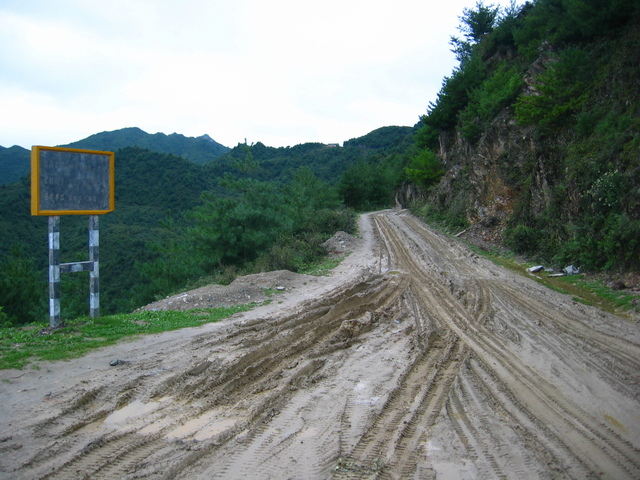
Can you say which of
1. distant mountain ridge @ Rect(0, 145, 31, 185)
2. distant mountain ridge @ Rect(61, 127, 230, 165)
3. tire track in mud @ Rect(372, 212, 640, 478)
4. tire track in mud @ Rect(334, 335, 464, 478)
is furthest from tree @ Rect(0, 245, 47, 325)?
distant mountain ridge @ Rect(61, 127, 230, 165)

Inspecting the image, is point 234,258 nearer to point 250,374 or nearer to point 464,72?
point 250,374

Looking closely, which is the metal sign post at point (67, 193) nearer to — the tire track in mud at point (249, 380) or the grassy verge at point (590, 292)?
the tire track in mud at point (249, 380)

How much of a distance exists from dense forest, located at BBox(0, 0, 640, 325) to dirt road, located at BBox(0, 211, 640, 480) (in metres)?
6.24

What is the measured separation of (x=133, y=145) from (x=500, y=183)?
88866 mm

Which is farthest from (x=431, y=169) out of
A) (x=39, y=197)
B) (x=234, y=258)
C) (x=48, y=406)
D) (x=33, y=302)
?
(x=48, y=406)

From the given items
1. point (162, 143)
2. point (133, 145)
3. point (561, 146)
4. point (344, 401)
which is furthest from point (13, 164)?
point (344, 401)

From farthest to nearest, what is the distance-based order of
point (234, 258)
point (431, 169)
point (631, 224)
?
point (431, 169) < point (234, 258) < point (631, 224)

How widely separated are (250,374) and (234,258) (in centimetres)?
1675

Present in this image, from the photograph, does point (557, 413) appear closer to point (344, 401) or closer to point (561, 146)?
point (344, 401)

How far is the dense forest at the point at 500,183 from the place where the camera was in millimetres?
13984

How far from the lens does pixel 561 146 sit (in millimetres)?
17297

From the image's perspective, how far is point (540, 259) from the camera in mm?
15570

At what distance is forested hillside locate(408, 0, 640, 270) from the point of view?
1302cm

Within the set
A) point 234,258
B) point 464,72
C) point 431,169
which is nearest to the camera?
point 234,258
